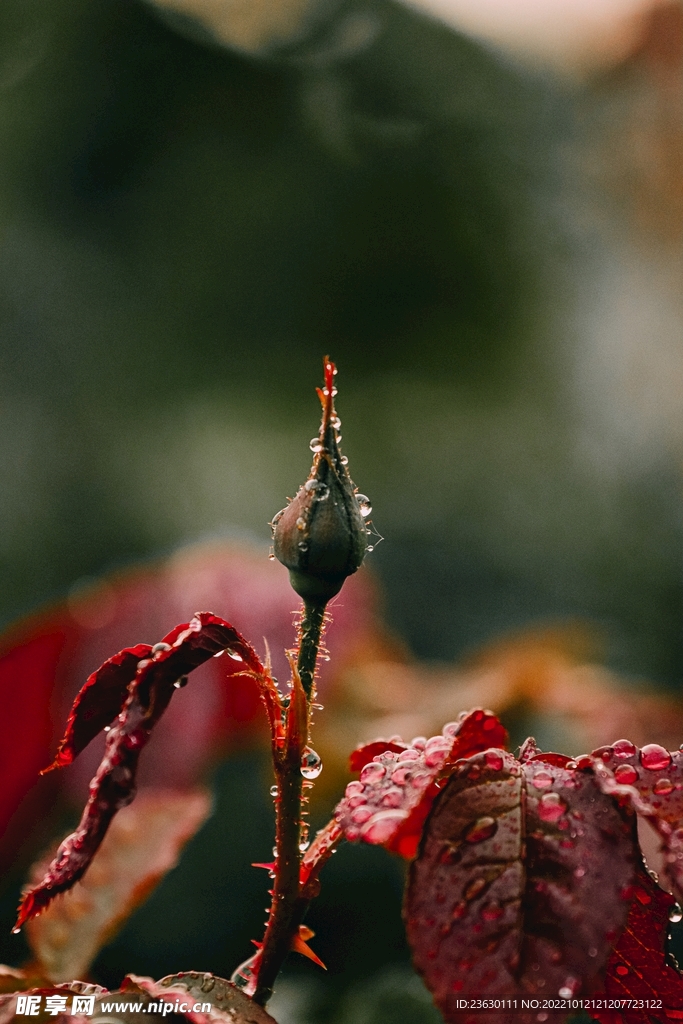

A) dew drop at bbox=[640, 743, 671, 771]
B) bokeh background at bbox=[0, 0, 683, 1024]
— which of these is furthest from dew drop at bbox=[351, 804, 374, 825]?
bokeh background at bbox=[0, 0, 683, 1024]

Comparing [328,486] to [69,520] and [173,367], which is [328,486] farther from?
[173,367]

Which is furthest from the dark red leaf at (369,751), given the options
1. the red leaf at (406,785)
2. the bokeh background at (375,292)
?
the bokeh background at (375,292)

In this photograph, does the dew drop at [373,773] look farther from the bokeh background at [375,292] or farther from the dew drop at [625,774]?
the bokeh background at [375,292]

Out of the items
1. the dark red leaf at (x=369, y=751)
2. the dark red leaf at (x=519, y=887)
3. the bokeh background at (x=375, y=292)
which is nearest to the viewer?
the dark red leaf at (x=519, y=887)

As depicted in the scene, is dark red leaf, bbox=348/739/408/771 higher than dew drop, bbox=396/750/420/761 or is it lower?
higher

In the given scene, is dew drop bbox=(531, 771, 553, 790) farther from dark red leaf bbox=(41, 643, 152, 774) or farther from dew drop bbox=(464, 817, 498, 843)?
dark red leaf bbox=(41, 643, 152, 774)

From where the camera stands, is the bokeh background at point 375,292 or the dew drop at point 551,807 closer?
the dew drop at point 551,807

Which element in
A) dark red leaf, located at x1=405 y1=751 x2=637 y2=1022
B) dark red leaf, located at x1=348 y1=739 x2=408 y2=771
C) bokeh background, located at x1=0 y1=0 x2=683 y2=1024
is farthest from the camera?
bokeh background, located at x1=0 y1=0 x2=683 y2=1024
